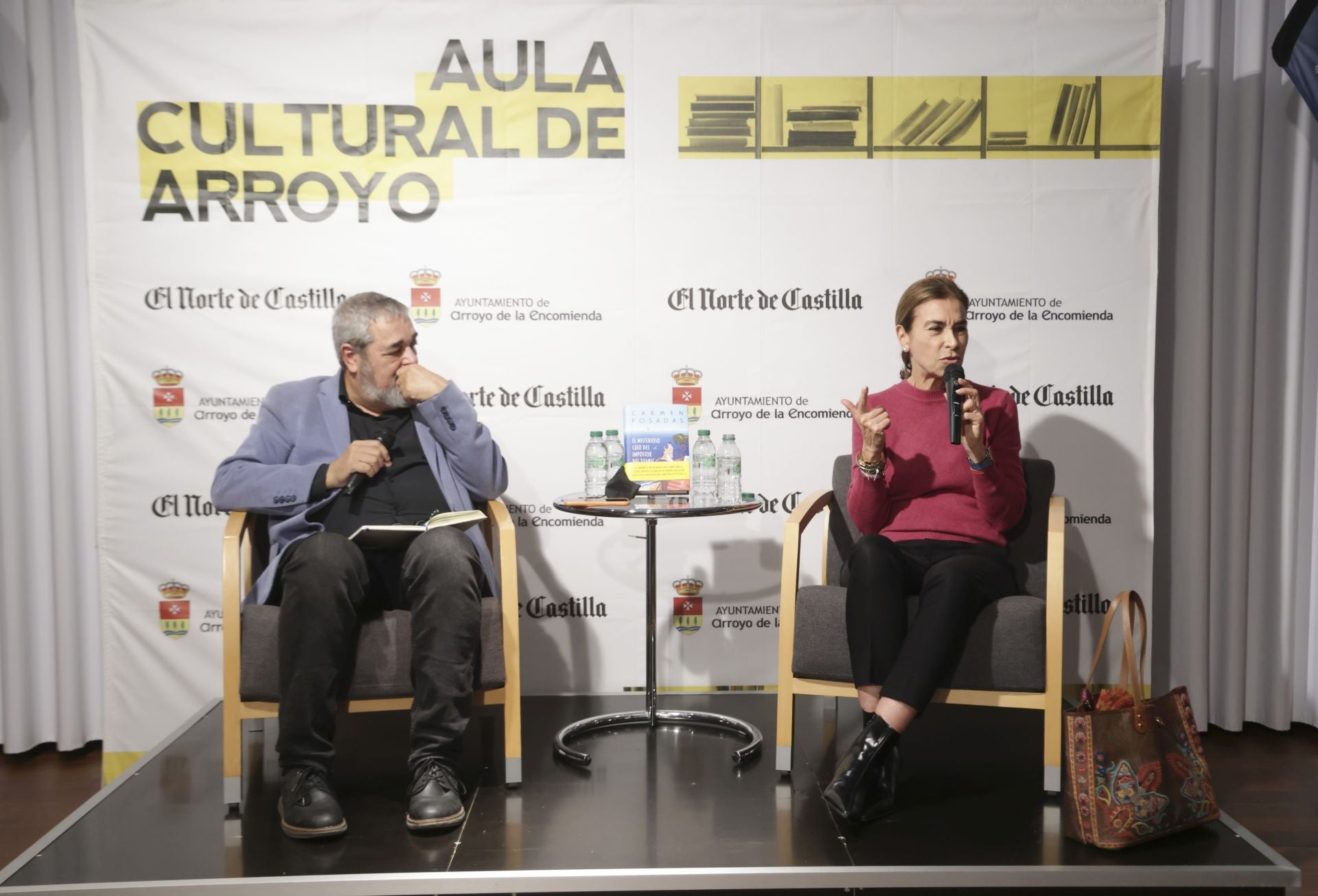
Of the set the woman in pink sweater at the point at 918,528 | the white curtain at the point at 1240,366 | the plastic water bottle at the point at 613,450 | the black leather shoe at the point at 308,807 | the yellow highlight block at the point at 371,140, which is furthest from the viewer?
the white curtain at the point at 1240,366

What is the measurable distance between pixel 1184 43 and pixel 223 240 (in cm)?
323

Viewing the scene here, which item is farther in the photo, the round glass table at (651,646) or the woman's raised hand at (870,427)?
the round glass table at (651,646)

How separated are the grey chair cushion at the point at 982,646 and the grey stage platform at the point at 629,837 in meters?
0.28

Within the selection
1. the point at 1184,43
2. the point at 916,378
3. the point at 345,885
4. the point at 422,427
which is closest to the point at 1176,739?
the point at 916,378

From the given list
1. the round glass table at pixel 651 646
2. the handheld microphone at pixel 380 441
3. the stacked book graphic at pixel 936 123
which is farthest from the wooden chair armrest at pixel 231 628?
the stacked book graphic at pixel 936 123

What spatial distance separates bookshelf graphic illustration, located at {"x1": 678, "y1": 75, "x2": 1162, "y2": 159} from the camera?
126 inches

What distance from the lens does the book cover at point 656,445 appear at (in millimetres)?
2764

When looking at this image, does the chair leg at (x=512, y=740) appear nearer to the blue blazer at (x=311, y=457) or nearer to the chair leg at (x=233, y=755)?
the blue blazer at (x=311, y=457)

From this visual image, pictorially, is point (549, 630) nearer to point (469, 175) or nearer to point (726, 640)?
point (726, 640)

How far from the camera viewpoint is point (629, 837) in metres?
2.07

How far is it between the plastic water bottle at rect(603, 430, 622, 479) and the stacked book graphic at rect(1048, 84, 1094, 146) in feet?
5.72

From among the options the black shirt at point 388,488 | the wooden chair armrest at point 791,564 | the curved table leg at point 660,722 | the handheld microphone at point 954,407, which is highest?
the handheld microphone at point 954,407

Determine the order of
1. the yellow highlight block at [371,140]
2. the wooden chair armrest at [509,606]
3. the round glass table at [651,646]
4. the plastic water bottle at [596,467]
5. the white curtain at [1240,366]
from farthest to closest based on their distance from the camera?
the white curtain at [1240,366]
the yellow highlight block at [371,140]
the plastic water bottle at [596,467]
the round glass table at [651,646]
the wooden chair armrest at [509,606]

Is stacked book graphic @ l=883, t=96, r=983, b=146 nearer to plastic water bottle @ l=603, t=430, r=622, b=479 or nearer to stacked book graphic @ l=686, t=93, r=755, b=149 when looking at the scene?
stacked book graphic @ l=686, t=93, r=755, b=149
